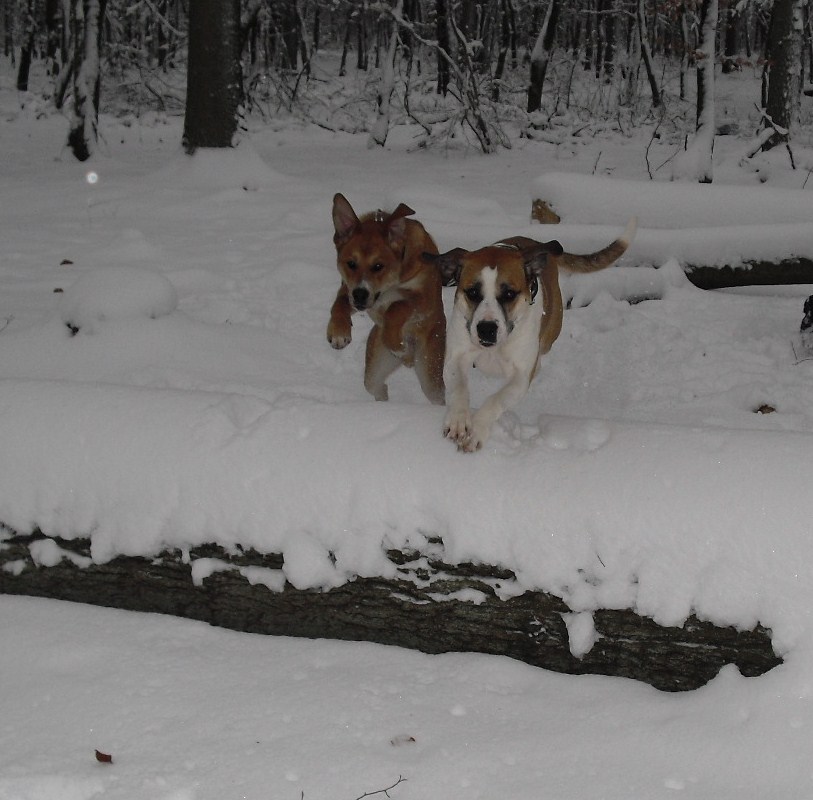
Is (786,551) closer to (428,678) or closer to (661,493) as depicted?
(661,493)

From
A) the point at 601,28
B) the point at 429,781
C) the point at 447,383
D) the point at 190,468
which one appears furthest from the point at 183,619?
the point at 601,28

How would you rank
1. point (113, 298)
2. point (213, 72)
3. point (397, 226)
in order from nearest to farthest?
point (397, 226) < point (113, 298) < point (213, 72)

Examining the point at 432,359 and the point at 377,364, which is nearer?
the point at 432,359

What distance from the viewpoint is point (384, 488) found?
117 inches

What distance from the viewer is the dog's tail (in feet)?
16.6

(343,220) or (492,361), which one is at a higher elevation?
(343,220)

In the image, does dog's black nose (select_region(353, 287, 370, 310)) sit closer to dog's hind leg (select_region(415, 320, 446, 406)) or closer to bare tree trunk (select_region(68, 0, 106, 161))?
dog's hind leg (select_region(415, 320, 446, 406))

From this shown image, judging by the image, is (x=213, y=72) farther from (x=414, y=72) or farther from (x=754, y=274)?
(x=414, y=72)

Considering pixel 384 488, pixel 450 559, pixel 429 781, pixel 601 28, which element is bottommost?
pixel 429 781

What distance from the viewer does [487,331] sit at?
3811 millimetres

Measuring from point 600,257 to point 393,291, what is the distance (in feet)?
4.32

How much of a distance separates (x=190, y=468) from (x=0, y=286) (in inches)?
192

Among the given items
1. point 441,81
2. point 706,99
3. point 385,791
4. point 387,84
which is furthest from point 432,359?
point 441,81

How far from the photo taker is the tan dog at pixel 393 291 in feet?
15.3
